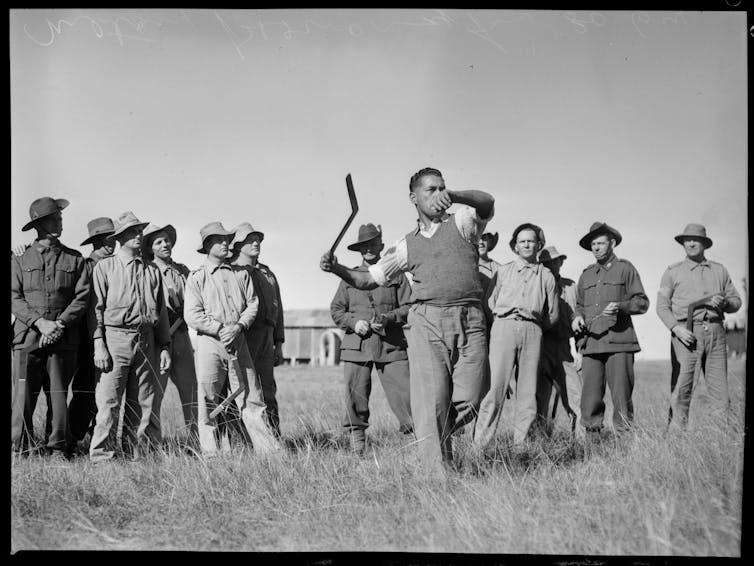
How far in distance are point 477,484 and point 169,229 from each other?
5023mm

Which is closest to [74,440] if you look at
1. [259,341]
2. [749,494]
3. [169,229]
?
[259,341]

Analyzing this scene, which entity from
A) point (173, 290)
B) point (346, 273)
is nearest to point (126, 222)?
point (173, 290)

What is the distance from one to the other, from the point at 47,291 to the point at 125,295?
674mm

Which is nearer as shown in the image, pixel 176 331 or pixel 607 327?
pixel 607 327

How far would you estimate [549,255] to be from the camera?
9.03 metres

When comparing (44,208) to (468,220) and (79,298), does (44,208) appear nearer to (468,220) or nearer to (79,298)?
(79,298)

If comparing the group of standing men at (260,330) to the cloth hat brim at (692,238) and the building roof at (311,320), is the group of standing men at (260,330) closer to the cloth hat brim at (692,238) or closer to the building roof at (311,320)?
the cloth hat brim at (692,238)

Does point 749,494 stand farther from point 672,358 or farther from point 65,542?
point 65,542

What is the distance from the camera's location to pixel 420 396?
5.80 m

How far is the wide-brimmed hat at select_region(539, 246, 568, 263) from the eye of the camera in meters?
9.00

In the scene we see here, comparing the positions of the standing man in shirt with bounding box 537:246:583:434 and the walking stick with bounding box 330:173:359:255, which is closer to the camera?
the walking stick with bounding box 330:173:359:255

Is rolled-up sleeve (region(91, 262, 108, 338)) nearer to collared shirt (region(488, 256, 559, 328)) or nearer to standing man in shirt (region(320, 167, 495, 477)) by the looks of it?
standing man in shirt (region(320, 167, 495, 477))

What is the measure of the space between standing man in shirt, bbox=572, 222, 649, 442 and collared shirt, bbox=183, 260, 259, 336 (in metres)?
3.34

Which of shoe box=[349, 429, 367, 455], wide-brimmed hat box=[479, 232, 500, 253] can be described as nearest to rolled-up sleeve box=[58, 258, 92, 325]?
shoe box=[349, 429, 367, 455]
